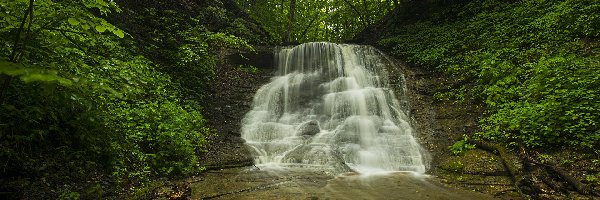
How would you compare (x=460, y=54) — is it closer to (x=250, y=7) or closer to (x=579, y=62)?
(x=579, y=62)

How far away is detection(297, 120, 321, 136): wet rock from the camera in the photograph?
32.0ft

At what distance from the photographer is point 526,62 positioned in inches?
360

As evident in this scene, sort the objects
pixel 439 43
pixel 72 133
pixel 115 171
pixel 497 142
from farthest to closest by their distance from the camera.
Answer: pixel 439 43 < pixel 497 142 < pixel 115 171 < pixel 72 133

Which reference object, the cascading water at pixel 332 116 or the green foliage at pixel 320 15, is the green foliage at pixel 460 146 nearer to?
the cascading water at pixel 332 116

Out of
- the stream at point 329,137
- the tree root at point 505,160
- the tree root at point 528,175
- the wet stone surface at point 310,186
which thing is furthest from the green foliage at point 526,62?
the wet stone surface at point 310,186

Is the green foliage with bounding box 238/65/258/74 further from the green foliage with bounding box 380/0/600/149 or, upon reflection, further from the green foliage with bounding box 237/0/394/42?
the green foliage with bounding box 237/0/394/42

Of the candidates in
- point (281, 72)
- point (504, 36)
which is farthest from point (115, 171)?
point (504, 36)

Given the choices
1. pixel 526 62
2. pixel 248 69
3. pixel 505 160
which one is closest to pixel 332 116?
pixel 248 69

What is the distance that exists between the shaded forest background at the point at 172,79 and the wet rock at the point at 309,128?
277cm

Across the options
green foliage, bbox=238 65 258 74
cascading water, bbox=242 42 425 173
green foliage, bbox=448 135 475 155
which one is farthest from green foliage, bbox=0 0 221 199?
green foliage, bbox=448 135 475 155

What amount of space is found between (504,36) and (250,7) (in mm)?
16468

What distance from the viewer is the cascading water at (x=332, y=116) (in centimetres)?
818

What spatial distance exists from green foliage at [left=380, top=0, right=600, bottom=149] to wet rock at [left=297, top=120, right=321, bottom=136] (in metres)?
4.01

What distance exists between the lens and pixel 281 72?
14.1 meters
